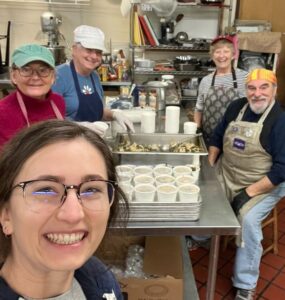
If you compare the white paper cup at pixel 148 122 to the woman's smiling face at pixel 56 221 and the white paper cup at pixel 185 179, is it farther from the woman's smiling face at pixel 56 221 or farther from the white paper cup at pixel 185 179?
the woman's smiling face at pixel 56 221

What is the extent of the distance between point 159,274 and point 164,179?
45 cm

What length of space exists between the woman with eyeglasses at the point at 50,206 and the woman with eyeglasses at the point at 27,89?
729mm

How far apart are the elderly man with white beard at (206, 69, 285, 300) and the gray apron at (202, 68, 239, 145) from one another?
360 mm

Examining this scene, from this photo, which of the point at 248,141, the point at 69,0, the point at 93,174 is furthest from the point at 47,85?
the point at 69,0

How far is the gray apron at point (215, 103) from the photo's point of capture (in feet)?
8.18

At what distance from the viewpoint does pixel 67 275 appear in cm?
78

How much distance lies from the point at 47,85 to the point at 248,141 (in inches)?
44.3

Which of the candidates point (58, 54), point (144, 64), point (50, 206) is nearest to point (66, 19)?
point (58, 54)

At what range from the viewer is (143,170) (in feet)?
5.20

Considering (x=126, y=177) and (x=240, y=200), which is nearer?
(x=126, y=177)

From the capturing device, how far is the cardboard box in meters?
1.50

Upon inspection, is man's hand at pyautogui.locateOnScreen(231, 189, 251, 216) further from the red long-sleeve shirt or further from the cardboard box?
the red long-sleeve shirt

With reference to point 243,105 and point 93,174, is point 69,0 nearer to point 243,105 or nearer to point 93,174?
point 243,105

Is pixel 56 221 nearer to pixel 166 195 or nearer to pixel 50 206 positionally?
pixel 50 206
